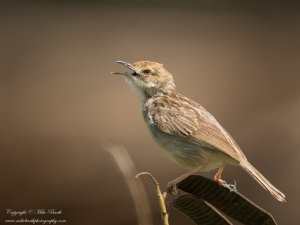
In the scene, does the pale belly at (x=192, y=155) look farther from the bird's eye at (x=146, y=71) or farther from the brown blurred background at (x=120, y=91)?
the brown blurred background at (x=120, y=91)

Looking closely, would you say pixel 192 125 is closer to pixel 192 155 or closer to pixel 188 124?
pixel 188 124

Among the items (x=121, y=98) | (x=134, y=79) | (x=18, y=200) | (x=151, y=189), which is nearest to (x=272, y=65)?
(x=121, y=98)

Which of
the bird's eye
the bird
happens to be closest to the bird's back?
the bird

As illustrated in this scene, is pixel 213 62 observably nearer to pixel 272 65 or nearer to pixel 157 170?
pixel 272 65

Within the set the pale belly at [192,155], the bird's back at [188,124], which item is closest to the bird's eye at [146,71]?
the bird's back at [188,124]

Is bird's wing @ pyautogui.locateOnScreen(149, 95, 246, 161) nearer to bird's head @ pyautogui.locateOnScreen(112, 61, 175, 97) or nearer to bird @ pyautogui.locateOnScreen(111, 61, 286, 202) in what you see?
bird @ pyautogui.locateOnScreen(111, 61, 286, 202)

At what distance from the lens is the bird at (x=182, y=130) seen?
3.69 metres

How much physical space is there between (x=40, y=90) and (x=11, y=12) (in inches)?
51.4

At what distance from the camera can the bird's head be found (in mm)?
4395

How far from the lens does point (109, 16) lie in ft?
33.7

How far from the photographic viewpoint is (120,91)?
9.22 meters

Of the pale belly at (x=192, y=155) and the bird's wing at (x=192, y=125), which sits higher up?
the bird's wing at (x=192, y=125)

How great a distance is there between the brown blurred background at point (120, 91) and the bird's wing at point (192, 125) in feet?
8.88

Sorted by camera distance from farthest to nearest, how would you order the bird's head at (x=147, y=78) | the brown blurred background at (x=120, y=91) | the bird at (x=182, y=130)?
the brown blurred background at (x=120, y=91), the bird's head at (x=147, y=78), the bird at (x=182, y=130)
